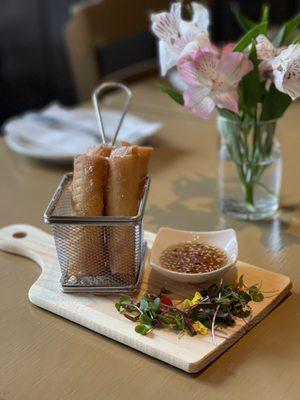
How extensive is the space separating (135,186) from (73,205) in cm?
9

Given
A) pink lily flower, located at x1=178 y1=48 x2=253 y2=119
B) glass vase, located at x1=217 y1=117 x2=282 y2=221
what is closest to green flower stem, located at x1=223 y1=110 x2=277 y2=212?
glass vase, located at x1=217 y1=117 x2=282 y2=221

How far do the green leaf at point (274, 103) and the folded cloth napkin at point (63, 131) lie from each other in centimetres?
42

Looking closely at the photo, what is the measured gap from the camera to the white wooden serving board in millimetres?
781

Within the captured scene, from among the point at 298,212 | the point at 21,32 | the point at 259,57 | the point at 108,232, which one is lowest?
the point at 21,32

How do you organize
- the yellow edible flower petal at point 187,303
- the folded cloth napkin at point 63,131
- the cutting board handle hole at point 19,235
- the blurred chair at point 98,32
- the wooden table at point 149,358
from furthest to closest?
the blurred chair at point 98,32
the folded cloth napkin at point 63,131
the cutting board handle hole at point 19,235
the yellow edible flower petal at point 187,303
the wooden table at point 149,358

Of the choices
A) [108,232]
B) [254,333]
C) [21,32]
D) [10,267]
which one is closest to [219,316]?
[254,333]

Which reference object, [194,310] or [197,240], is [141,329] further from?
[197,240]

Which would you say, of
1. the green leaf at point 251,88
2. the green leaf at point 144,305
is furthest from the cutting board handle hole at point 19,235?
the green leaf at point 251,88

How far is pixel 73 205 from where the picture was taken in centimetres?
93

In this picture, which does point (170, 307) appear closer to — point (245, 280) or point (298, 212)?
point (245, 280)

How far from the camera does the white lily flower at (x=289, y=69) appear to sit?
3.05 ft

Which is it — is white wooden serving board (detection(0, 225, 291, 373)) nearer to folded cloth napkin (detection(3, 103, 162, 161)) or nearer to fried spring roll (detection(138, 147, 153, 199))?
fried spring roll (detection(138, 147, 153, 199))

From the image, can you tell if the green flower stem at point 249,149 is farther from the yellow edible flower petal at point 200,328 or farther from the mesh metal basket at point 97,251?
the yellow edible flower petal at point 200,328

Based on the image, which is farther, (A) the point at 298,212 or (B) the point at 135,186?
(A) the point at 298,212
